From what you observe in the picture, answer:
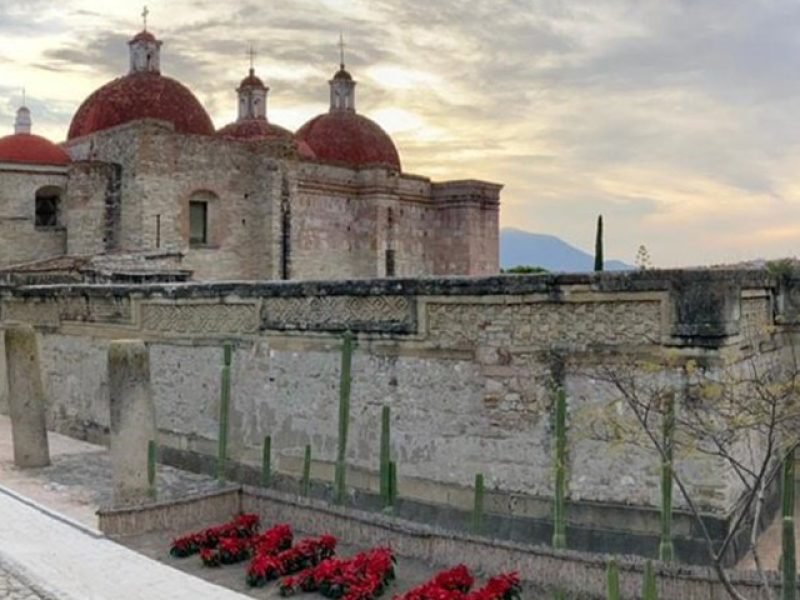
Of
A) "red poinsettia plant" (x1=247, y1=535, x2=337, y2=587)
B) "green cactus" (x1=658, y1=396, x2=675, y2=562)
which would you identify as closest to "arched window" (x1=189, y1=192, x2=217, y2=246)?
"red poinsettia plant" (x1=247, y1=535, x2=337, y2=587)

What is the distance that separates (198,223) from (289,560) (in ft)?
71.9

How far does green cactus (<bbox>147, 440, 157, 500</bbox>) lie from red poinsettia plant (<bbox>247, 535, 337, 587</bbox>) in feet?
8.76

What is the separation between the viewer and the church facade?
2630 cm

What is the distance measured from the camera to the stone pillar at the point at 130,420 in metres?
9.97

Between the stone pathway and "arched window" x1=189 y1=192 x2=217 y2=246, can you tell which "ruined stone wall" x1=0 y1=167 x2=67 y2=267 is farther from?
the stone pathway

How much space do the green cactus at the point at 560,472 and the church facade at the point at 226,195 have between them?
19321 mm

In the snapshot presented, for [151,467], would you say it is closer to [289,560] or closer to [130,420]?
[130,420]

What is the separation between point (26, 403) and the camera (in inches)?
489

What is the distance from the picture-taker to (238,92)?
35.9 meters

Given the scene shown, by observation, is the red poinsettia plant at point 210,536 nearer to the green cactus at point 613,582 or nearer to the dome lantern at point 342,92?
the green cactus at point 613,582

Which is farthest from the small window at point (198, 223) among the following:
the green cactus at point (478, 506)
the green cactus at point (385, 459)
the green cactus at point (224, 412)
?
the green cactus at point (478, 506)

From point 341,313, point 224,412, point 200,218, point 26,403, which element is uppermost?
point 200,218

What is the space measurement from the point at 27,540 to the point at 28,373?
14.5 feet

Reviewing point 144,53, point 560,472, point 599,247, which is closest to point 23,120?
point 144,53
